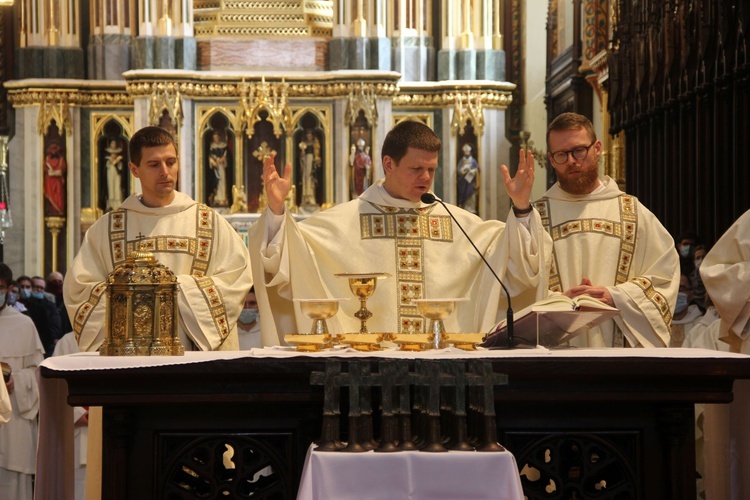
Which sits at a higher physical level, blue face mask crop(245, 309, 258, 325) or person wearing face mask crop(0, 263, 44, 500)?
blue face mask crop(245, 309, 258, 325)

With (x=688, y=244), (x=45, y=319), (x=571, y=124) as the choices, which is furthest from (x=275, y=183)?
(x=45, y=319)

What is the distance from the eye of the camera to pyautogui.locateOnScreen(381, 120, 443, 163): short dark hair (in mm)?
5996

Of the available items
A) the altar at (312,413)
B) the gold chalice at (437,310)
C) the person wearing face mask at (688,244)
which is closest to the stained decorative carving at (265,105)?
the person wearing face mask at (688,244)

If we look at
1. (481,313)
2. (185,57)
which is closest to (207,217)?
(481,313)

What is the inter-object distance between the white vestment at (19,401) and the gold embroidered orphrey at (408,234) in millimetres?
3491

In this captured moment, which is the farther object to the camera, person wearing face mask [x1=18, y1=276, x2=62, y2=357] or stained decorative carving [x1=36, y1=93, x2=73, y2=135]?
stained decorative carving [x1=36, y1=93, x2=73, y2=135]

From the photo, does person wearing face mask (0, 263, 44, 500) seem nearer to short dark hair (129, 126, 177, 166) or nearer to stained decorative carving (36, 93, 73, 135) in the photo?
short dark hair (129, 126, 177, 166)

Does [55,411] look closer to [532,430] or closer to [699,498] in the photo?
[532,430]

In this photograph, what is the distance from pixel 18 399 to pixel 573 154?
15.3 ft

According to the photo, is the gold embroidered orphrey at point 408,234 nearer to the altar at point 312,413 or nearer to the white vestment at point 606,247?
the white vestment at point 606,247

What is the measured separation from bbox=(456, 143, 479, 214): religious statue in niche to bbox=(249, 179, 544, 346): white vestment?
13.7 m

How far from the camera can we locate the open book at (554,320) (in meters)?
4.95

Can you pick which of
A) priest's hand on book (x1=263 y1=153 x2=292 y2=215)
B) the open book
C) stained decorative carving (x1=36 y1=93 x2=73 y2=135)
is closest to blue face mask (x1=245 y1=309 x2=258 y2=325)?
priest's hand on book (x1=263 y1=153 x2=292 y2=215)

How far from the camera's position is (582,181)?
6.30 metres
